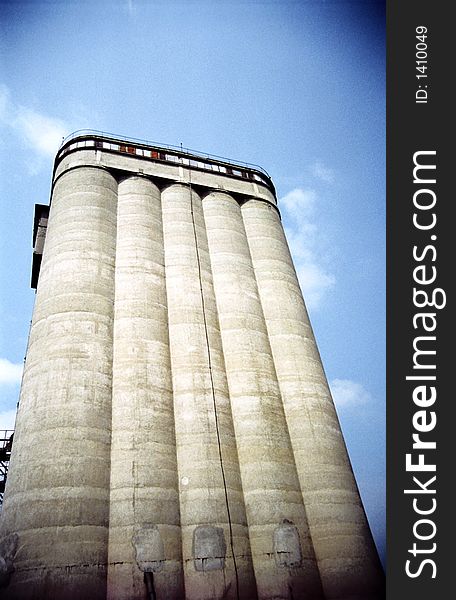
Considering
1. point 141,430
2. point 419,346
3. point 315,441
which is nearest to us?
point 419,346

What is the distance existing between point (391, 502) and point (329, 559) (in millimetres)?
7662

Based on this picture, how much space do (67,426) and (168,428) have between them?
391cm

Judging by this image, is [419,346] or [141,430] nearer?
[419,346]

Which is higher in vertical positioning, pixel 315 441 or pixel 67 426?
pixel 67 426

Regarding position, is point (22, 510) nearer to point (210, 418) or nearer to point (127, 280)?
point (210, 418)

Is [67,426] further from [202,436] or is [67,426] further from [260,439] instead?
[260,439]

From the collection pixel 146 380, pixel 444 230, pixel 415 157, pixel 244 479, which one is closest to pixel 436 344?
pixel 444 230

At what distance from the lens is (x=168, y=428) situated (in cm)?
1742

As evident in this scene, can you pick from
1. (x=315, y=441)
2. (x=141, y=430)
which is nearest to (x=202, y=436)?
(x=141, y=430)

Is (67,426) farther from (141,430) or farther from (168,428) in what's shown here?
(168,428)

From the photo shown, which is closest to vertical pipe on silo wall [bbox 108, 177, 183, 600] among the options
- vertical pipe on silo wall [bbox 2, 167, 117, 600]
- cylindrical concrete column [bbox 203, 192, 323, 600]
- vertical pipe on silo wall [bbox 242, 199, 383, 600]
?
vertical pipe on silo wall [bbox 2, 167, 117, 600]

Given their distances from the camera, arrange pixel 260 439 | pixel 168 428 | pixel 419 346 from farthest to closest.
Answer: pixel 260 439 → pixel 168 428 → pixel 419 346

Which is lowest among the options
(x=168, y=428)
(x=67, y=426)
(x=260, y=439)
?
(x=260, y=439)

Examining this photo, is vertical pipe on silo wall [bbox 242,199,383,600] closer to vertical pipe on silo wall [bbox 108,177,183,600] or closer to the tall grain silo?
the tall grain silo
